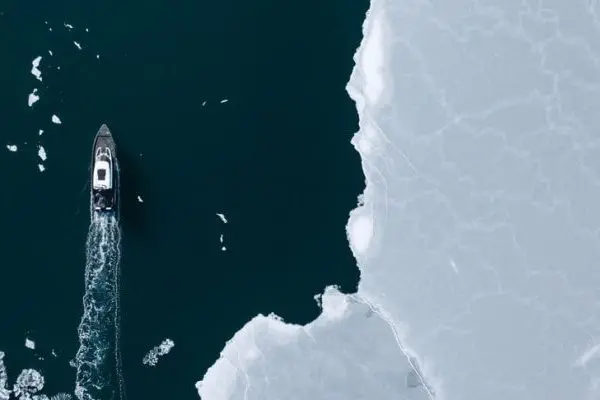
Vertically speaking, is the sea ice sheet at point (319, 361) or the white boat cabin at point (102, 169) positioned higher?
the white boat cabin at point (102, 169)

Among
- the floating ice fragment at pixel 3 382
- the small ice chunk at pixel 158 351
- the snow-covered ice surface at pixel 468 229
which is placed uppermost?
the snow-covered ice surface at pixel 468 229

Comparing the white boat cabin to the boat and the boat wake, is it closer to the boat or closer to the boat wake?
the boat

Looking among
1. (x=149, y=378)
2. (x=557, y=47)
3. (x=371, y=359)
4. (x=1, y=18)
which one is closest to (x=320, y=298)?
(x=371, y=359)

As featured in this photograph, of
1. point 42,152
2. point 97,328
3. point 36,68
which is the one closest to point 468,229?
point 97,328

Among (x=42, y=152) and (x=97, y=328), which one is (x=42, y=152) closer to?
(x=42, y=152)

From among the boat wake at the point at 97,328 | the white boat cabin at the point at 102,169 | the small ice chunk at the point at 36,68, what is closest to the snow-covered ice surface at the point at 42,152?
the white boat cabin at the point at 102,169

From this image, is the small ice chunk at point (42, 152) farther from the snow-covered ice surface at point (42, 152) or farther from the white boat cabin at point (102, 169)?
the white boat cabin at point (102, 169)
